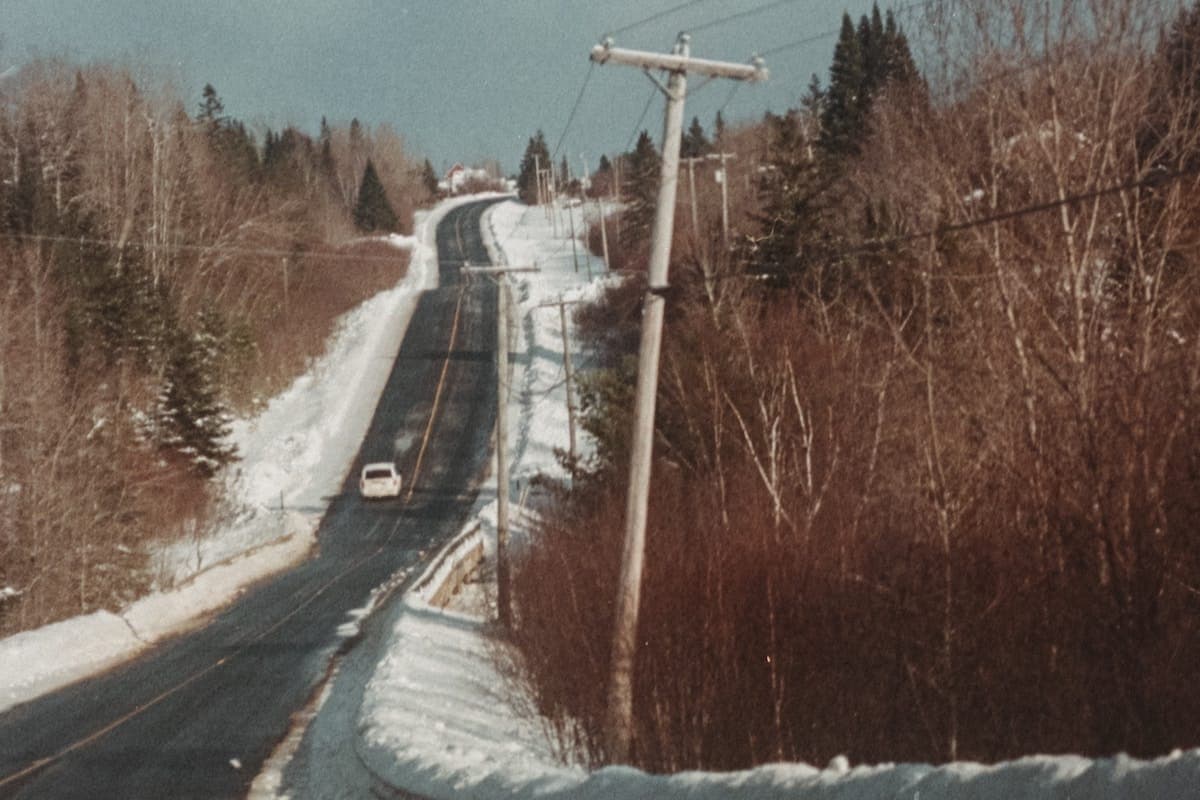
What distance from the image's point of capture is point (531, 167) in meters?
174

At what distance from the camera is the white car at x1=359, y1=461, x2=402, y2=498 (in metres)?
54.0

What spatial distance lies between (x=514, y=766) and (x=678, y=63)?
6.95 m

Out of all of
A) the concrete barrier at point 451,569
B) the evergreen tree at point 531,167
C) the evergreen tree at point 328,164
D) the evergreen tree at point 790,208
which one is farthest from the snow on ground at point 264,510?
the evergreen tree at point 531,167

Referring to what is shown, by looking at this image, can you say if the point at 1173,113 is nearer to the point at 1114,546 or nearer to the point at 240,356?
the point at 1114,546

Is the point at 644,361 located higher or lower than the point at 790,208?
lower

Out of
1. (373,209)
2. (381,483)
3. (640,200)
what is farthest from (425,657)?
(373,209)

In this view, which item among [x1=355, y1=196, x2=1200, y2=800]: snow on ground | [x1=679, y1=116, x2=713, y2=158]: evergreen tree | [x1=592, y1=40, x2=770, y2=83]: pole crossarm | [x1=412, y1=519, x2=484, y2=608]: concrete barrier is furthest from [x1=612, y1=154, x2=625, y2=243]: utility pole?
[x1=592, y1=40, x2=770, y2=83]: pole crossarm

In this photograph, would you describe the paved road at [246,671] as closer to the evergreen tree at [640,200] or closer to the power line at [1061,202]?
the power line at [1061,202]

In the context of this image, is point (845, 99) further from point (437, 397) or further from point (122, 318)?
point (122, 318)

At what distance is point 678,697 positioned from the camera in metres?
14.1

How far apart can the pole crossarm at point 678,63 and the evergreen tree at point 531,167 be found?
158m

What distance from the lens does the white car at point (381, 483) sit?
5403cm

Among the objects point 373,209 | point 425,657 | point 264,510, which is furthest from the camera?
point 373,209

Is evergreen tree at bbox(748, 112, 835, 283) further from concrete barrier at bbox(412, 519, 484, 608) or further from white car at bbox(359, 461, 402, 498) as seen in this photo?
white car at bbox(359, 461, 402, 498)
